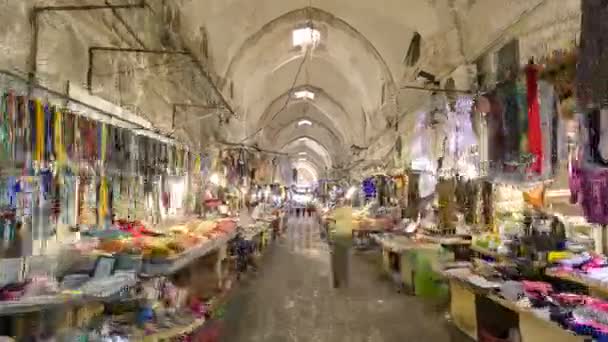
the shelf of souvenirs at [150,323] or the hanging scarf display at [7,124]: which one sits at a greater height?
the hanging scarf display at [7,124]

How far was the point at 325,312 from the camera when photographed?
6344mm

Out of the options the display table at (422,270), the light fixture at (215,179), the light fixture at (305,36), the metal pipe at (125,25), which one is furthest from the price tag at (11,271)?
the light fixture at (305,36)

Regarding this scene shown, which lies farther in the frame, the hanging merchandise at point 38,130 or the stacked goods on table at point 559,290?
the stacked goods on table at point 559,290

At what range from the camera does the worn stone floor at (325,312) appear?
532 cm

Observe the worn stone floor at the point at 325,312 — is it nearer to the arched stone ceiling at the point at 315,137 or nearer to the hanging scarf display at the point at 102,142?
the hanging scarf display at the point at 102,142

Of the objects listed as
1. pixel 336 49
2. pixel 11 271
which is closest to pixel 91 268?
pixel 11 271

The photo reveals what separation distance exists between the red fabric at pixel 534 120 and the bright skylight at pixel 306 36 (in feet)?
26.4

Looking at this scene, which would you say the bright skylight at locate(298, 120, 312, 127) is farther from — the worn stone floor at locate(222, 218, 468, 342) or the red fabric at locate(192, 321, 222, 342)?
the red fabric at locate(192, 321, 222, 342)

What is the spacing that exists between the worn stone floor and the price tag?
2.34 meters

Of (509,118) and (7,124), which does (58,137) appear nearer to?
(7,124)

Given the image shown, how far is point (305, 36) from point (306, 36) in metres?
0.03

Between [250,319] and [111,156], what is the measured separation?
2.68 m

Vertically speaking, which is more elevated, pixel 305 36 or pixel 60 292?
pixel 305 36

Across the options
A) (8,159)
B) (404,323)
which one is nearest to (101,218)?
(8,159)
